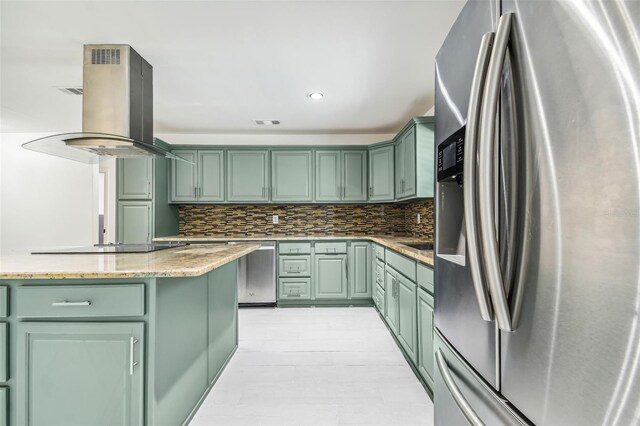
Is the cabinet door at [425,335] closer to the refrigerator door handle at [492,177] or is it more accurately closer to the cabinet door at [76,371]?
the refrigerator door handle at [492,177]

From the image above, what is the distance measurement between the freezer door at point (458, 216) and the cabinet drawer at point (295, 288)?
329cm

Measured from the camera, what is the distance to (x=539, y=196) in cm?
62

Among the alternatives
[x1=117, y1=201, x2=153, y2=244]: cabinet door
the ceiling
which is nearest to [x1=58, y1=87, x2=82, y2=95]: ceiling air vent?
the ceiling

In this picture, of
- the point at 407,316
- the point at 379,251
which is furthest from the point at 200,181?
the point at 407,316

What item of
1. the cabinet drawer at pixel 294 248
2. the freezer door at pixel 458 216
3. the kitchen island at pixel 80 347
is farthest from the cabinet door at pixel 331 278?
the freezer door at pixel 458 216

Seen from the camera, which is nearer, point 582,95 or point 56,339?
point 582,95

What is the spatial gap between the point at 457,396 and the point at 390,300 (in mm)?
2379

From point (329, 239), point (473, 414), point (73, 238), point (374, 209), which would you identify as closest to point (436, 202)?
point (473, 414)

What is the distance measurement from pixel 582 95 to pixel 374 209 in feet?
14.8

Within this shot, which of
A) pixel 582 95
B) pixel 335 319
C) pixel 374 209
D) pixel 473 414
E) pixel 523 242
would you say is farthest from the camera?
pixel 374 209

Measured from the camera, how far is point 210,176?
4.68m

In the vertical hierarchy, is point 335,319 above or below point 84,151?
below

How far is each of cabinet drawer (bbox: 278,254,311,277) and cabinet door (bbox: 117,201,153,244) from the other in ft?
5.77

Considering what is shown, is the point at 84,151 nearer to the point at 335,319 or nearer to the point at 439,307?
the point at 439,307
